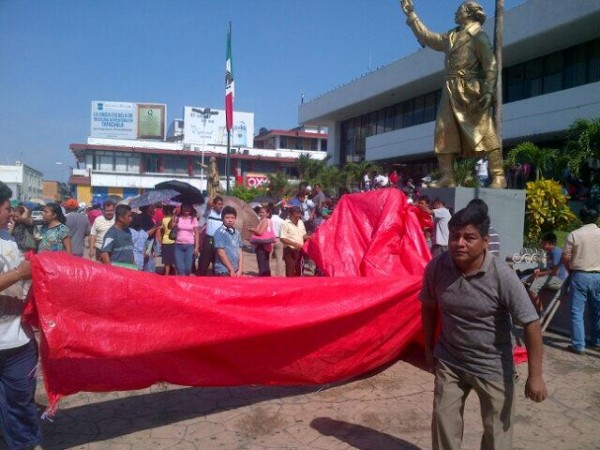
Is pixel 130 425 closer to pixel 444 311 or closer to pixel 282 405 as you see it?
pixel 282 405

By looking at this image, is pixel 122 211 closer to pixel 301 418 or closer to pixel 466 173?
pixel 301 418

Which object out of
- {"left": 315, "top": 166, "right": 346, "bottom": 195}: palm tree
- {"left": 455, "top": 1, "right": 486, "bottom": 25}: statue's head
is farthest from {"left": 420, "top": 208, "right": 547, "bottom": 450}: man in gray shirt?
{"left": 315, "top": 166, "right": 346, "bottom": 195}: palm tree

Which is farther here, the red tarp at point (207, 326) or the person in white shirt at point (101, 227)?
the person in white shirt at point (101, 227)

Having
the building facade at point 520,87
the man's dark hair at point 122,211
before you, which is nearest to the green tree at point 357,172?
the building facade at point 520,87

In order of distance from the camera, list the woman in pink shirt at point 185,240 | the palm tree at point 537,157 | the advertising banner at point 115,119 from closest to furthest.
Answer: the woman in pink shirt at point 185,240 → the palm tree at point 537,157 → the advertising banner at point 115,119

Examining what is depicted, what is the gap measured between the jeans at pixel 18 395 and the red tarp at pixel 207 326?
11 cm

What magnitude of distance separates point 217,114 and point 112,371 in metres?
52.8

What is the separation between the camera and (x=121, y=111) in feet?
182

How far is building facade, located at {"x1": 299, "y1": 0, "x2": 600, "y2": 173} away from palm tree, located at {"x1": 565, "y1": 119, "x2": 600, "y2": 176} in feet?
15.1

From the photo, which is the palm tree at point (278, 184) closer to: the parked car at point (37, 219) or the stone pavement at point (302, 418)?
the parked car at point (37, 219)

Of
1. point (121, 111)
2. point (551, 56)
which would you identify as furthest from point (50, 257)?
point (121, 111)

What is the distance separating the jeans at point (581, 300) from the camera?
5508mm

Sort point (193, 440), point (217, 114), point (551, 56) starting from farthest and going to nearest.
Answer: point (217, 114)
point (551, 56)
point (193, 440)

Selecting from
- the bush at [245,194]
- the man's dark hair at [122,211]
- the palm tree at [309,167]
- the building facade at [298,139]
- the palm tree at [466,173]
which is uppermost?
the building facade at [298,139]
